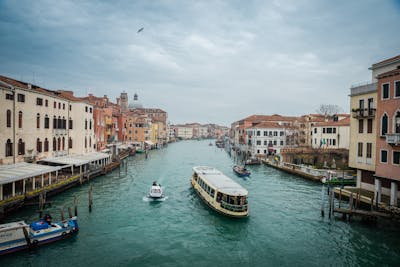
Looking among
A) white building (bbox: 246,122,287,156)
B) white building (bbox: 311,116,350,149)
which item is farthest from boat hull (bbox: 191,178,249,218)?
white building (bbox: 246,122,287,156)

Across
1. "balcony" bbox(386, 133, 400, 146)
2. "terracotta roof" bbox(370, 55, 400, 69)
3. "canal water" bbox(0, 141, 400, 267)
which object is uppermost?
"terracotta roof" bbox(370, 55, 400, 69)

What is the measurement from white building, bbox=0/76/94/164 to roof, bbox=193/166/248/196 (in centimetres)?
1755

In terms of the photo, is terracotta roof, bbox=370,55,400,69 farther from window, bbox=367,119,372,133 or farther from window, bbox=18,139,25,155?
window, bbox=18,139,25,155

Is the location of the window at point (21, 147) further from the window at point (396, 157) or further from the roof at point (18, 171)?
the window at point (396, 157)

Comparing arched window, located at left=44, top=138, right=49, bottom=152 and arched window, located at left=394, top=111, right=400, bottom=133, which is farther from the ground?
arched window, located at left=394, top=111, right=400, bottom=133

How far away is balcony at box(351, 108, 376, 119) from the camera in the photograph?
24297 millimetres

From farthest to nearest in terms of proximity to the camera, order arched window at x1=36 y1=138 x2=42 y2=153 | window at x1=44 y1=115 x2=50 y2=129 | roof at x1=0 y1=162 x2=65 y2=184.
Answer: window at x1=44 y1=115 x2=50 y2=129
arched window at x1=36 y1=138 x2=42 y2=153
roof at x1=0 y1=162 x2=65 y2=184

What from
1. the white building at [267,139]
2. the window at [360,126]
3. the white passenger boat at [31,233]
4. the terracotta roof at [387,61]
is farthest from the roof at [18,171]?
the white building at [267,139]

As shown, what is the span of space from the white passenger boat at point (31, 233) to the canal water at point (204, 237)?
1.44ft

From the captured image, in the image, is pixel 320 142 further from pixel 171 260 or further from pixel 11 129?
pixel 11 129

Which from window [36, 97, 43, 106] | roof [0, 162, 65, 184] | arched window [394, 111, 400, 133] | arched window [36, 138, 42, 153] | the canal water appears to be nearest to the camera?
the canal water

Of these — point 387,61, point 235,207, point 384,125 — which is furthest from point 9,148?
point 387,61

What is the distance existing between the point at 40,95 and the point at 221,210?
76.8 ft

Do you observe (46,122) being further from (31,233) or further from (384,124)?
(384,124)
